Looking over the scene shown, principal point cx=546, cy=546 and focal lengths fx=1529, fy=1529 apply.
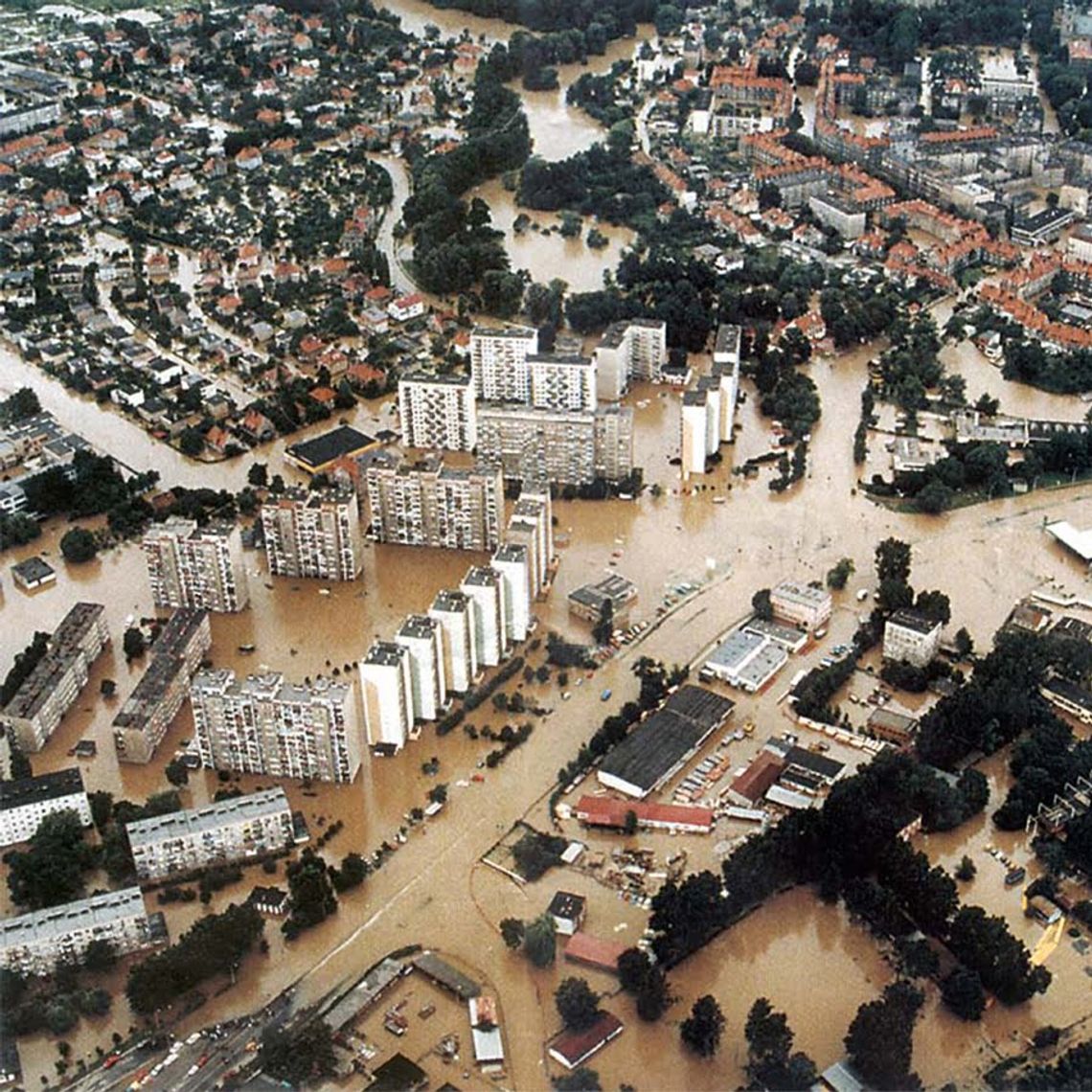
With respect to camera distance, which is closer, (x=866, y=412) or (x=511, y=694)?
(x=511, y=694)

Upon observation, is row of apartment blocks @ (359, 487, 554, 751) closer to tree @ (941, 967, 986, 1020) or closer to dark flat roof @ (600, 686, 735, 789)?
dark flat roof @ (600, 686, 735, 789)

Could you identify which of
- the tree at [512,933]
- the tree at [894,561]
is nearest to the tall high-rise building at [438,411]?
the tree at [894,561]

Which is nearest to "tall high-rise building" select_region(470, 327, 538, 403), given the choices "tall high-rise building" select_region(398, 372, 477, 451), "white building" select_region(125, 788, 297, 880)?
"tall high-rise building" select_region(398, 372, 477, 451)

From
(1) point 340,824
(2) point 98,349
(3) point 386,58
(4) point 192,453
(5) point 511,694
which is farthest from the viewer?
(3) point 386,58

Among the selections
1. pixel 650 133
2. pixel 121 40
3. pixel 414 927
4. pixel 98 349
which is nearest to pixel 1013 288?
pixel 650 133

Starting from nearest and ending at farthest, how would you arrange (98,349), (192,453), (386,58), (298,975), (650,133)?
(298,975) < (192,453) < (98,349) < (650,133) < (386,58)

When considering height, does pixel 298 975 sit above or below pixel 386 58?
below

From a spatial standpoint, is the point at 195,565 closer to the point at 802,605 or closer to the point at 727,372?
the point at 802,605

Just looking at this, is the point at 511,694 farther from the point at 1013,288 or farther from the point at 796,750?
the point at 1013,288

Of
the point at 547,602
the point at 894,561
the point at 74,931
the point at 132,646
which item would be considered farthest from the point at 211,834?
the point at 894,561
